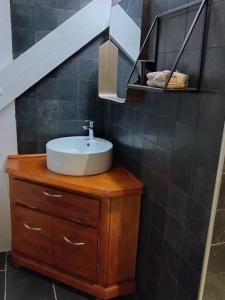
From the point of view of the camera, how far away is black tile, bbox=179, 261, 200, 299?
3.75 feet

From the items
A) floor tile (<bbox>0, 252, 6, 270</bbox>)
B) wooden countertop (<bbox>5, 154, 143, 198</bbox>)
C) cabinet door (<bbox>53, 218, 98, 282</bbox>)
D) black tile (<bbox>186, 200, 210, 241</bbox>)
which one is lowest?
floor tile (<bbox>0, 252, 6, 270</bbox>)

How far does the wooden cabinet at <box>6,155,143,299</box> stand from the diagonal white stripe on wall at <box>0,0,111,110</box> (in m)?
0.54

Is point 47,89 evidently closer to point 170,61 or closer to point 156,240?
point 170,61

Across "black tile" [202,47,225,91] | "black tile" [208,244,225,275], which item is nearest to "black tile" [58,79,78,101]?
"black tile" [202,47,225,91]

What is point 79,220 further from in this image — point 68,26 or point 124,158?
point 68,26

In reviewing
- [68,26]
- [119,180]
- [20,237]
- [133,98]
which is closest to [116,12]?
[68,26]

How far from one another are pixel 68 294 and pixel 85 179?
2.59 feet

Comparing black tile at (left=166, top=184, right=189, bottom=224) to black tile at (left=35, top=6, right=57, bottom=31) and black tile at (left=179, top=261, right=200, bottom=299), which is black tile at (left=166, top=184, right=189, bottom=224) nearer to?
black tile at (left=179, top=261, right=200, bottom=299)

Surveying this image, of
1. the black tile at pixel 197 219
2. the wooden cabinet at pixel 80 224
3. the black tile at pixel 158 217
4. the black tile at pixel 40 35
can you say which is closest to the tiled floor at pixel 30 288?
the wooden cabinet at pixel 80 224

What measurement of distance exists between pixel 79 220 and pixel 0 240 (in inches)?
34.0

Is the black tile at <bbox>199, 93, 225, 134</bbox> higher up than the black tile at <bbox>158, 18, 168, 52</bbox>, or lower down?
lower down

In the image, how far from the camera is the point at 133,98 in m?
1.52

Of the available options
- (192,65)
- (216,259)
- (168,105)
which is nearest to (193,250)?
(216,259)

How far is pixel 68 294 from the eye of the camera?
1809 millimetres
